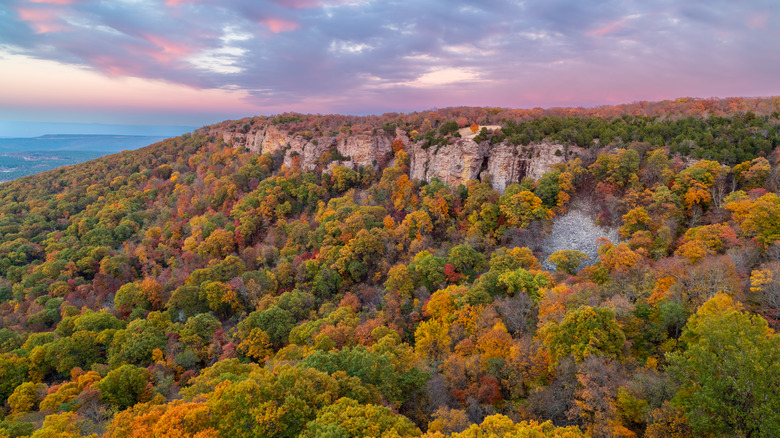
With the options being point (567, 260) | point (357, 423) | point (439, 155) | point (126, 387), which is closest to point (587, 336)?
point (357, 423)

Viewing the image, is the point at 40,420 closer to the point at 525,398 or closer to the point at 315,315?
the point at 315,315

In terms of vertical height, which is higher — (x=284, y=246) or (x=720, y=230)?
(x=720, y=230)

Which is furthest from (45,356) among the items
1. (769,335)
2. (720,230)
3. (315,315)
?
(720,230)

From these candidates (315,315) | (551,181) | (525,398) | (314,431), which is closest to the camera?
(314,431)

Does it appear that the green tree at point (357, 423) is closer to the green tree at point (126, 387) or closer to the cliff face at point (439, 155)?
the green tree at point (126, 387)

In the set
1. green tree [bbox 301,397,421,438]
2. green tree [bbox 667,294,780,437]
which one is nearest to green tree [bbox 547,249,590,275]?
green tree [bbox 667,294,780,437]

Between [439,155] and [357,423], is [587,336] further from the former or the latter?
[439,155]

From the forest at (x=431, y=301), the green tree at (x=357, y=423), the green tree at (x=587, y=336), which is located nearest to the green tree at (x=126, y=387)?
the forest at (x=431, y=301)
